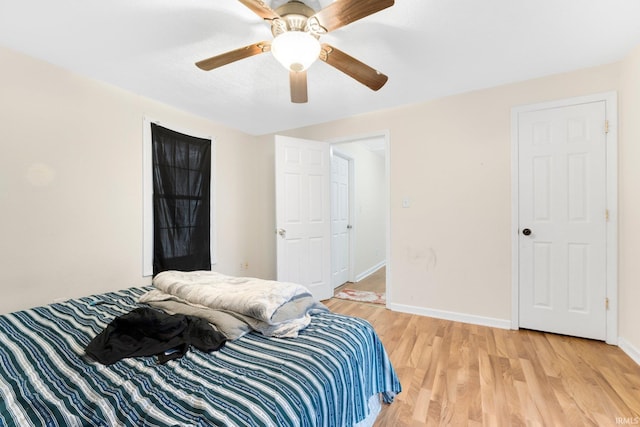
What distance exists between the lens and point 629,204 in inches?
80.0

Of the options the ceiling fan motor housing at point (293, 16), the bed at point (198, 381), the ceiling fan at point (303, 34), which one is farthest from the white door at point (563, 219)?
the ceiling fan motor housing at point (293, 16)

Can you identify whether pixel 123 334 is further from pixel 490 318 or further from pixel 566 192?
pixel 566 192

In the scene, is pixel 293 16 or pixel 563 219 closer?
pixel 293 16

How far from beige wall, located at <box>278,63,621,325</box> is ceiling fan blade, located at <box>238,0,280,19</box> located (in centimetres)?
199

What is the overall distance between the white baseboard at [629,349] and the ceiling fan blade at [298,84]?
2.97 metres

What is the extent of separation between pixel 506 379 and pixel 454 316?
1.00 metres

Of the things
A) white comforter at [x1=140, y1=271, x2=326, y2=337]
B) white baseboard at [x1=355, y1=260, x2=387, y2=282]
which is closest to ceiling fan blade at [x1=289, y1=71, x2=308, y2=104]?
white comforter at [x1=140, y1=271, x2=326, y2=337]

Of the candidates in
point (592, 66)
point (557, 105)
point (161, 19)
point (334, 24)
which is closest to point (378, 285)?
point (557, 105)

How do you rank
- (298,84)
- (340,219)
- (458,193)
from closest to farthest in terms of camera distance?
(298,84)
(458,193)
(340,219)

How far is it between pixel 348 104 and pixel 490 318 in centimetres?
259

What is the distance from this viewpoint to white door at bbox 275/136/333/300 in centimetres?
325

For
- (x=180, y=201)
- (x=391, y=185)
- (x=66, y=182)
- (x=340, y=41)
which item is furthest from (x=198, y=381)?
(x=391, y=185)

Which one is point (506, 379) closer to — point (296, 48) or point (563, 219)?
point (563, 219)

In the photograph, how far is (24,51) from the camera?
196cm
